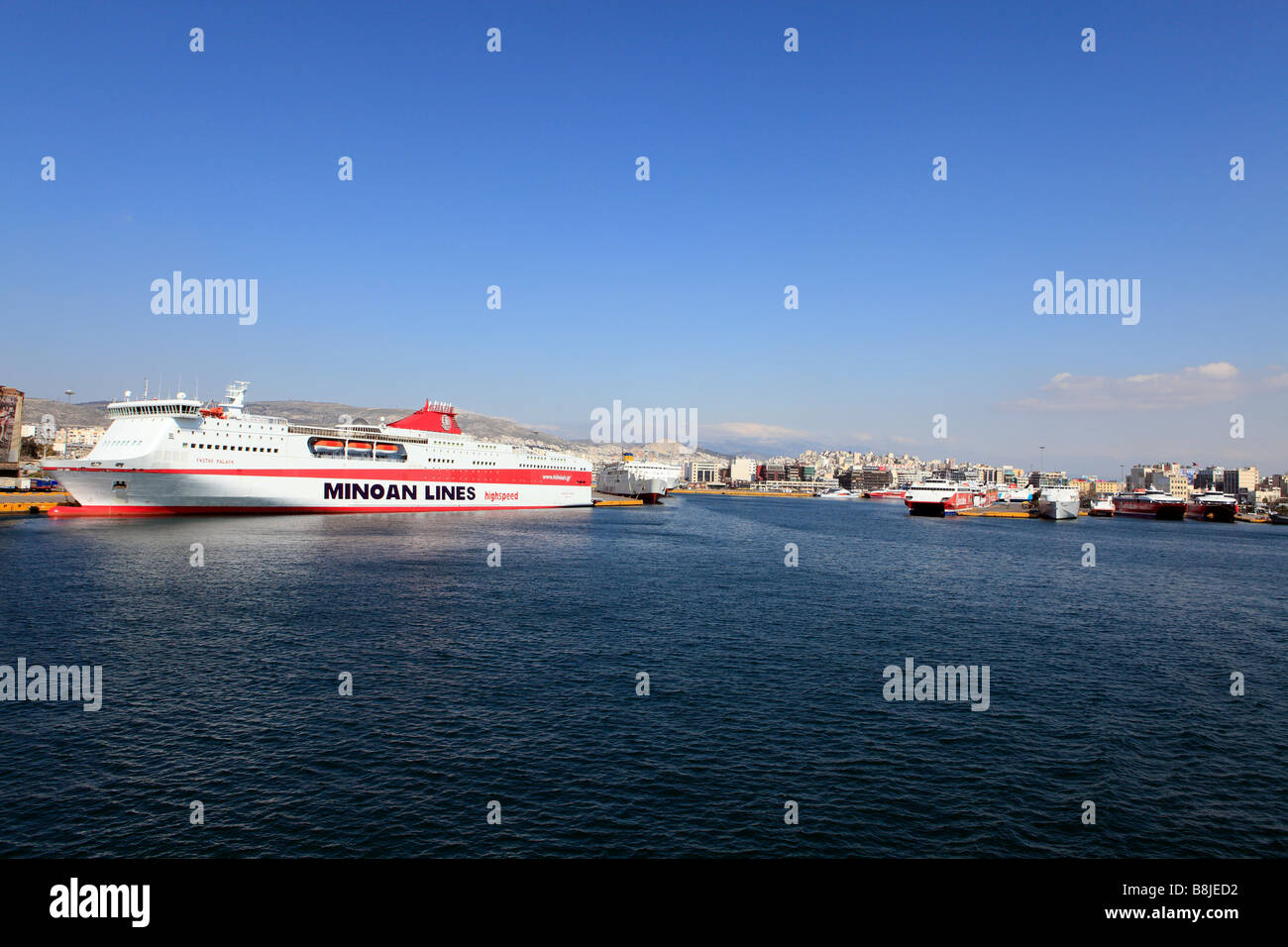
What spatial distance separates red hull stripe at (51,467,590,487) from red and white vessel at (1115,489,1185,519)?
423ft

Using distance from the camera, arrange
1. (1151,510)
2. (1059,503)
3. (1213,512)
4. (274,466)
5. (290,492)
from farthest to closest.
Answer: (1151,510)
(1213,512)
(1059,503)
(290,492)
(274,466)

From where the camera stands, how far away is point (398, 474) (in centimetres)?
9588

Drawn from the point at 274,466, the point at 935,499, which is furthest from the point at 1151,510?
the point at 274,466

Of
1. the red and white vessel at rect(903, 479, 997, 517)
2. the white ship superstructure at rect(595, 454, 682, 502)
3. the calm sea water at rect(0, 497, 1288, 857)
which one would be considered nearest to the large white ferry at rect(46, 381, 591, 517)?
the calm sea water at rect(0, 497, 1288, 857)

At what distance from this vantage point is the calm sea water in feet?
46.0

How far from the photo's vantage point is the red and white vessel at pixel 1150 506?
152 metres

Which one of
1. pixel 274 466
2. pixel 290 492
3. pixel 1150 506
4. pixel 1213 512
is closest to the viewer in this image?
pixel 274 466

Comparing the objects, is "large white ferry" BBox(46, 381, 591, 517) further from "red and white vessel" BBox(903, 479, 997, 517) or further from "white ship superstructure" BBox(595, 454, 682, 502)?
"red and white vessel" BBox(903, 479, 997, 517)

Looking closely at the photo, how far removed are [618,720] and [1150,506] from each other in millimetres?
179482

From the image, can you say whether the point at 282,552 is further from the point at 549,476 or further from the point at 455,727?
the point at 549,476

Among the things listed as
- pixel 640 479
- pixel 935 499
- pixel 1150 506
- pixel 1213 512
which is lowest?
pixel 1213 512

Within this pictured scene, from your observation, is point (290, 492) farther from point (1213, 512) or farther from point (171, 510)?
point (1213, 512)
